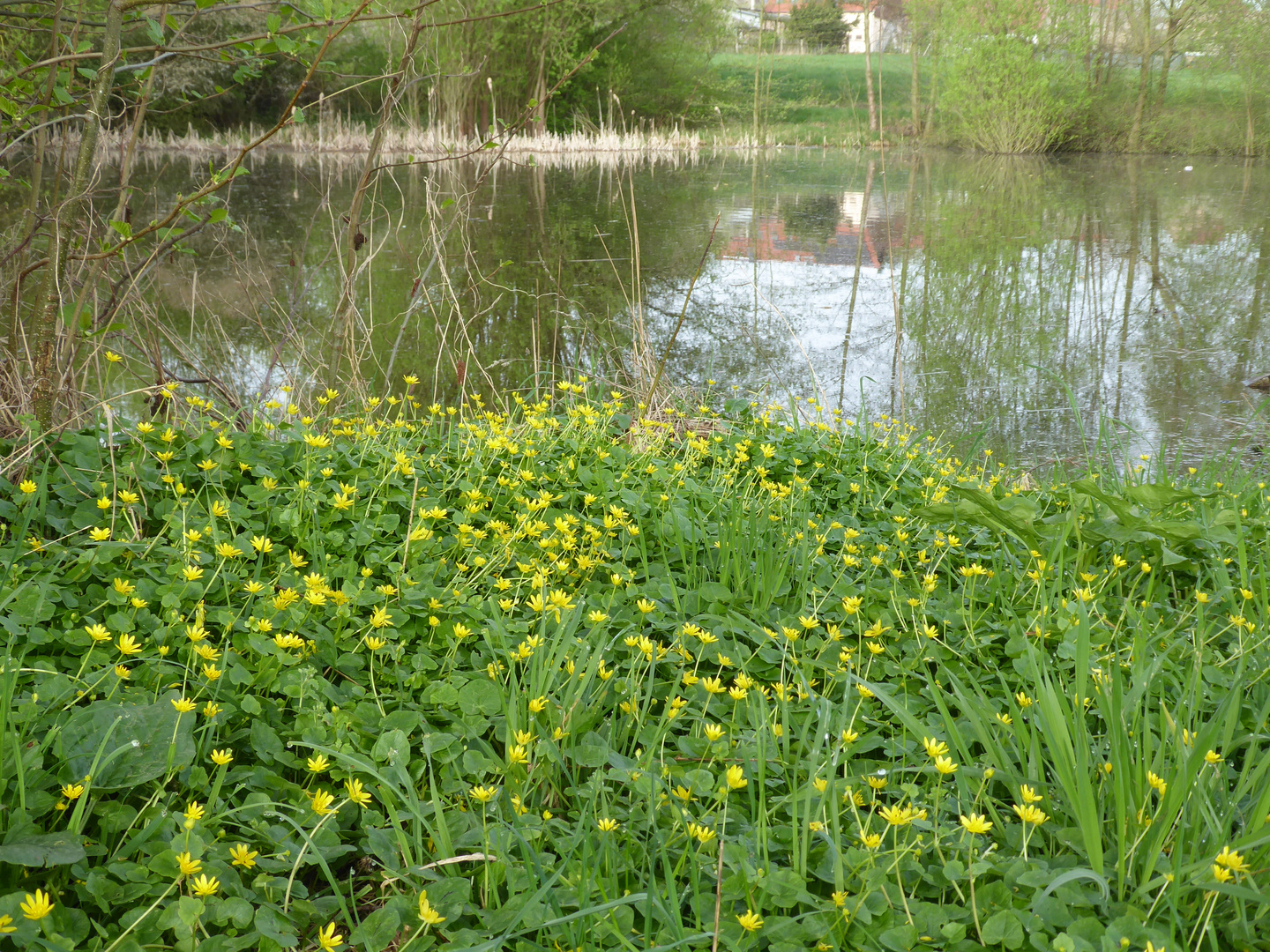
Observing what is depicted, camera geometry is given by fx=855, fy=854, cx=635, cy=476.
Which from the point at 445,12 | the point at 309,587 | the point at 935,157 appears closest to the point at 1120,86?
the point at 935,157

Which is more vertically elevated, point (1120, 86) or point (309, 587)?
point (1120, 86)

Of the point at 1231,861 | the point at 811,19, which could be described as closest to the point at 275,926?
the point at 1231,861

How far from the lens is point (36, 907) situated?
40.3 inches

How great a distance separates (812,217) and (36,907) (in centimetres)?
1078

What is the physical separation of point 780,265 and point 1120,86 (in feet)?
56.5

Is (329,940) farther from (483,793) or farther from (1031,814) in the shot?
(1031,814)

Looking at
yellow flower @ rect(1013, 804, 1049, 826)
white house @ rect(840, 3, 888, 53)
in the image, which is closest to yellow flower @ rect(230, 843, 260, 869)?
yellow flower @ rect(1013, 804, 1049, 826)

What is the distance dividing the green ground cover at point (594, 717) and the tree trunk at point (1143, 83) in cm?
1972

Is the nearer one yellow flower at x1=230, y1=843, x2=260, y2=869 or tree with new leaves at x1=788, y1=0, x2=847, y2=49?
yellow flower at x1=230, y1=843, x2=260, y2=869

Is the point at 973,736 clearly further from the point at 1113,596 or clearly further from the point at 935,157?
the point at 935,157

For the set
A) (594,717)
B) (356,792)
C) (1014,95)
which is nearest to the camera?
(356,792)

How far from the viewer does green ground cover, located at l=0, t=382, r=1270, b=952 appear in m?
1.22

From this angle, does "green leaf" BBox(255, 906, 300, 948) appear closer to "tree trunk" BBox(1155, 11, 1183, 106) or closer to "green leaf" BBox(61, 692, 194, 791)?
"green leaf" BBox(61, 692, 194, 791)

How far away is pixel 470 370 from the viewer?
5465mm
